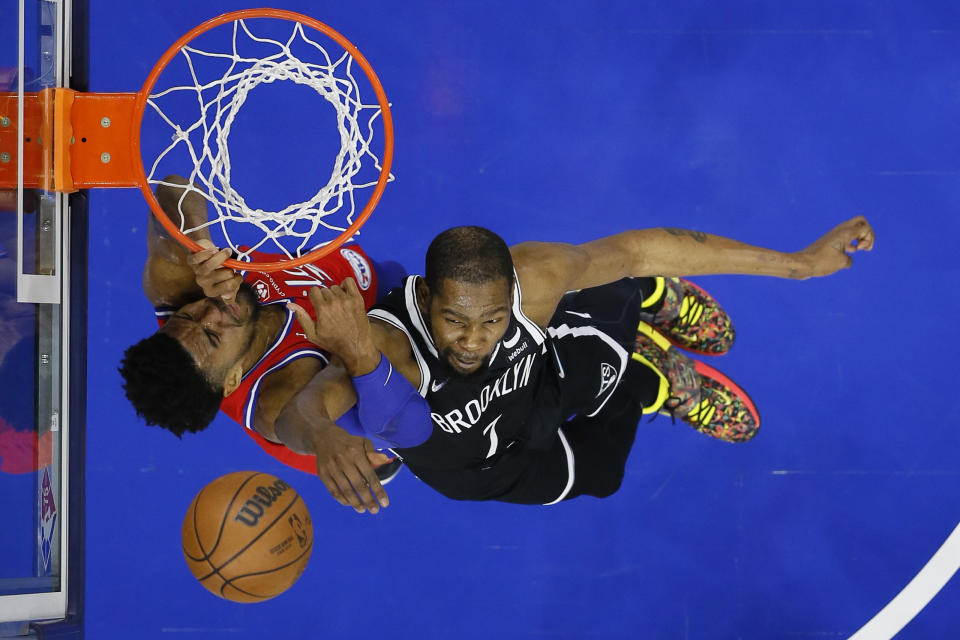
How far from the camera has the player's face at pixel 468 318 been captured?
2.25 meters

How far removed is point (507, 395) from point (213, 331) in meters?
0.89

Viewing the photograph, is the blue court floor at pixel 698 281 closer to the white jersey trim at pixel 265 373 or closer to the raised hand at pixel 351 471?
the white jersey trim at pixel 265 373

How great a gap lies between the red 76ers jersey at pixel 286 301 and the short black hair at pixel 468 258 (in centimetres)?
47

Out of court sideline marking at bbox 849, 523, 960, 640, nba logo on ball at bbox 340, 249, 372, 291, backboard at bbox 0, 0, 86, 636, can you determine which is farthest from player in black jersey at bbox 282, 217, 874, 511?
court sideline marking at bbox 849, 523, 960, 640

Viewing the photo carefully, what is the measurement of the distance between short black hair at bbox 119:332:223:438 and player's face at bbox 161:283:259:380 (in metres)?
0.03

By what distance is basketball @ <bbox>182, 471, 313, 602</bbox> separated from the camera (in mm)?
2611

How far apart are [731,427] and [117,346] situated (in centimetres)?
275

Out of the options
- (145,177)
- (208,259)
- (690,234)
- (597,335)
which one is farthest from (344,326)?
(690,234)

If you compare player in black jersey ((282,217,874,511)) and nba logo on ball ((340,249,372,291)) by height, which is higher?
nba logo on ball ((340,249,372,291))

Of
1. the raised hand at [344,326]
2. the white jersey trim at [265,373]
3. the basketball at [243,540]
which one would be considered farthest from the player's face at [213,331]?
the basketball at [243,540]

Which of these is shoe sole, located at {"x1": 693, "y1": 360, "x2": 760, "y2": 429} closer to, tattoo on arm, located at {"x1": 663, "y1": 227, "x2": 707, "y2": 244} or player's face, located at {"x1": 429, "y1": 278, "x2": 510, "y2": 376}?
tattoo on arm, located at {"x1": 663, "y1": 227, "x2": 707, "y2": 244}

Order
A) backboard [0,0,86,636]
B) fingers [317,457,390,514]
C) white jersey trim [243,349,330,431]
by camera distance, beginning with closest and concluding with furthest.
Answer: fingers [317,457,390,514] < backboard [0,0,86,636] < white jersey trim [243,349,330,431]

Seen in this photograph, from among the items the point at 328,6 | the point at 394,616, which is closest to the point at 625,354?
the point at 394,616

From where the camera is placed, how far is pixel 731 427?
11.1 ft
